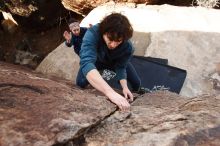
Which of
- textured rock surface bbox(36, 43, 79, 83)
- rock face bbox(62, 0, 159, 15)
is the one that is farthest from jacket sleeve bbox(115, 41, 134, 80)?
rock face bbox(62, 0, 159, 15)

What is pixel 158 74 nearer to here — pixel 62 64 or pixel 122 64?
pixel 62 64

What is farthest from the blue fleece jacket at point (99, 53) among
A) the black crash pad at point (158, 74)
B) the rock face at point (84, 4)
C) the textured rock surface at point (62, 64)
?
the rock face at point (84, 4)

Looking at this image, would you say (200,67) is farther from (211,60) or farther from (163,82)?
(163,82)

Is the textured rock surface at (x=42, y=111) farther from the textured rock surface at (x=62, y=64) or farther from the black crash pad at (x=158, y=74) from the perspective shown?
the textured rock surface at (x=62, y=64)

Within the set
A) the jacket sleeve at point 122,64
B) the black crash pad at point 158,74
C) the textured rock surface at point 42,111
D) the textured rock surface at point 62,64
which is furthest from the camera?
the textured rock surface at point 62,64

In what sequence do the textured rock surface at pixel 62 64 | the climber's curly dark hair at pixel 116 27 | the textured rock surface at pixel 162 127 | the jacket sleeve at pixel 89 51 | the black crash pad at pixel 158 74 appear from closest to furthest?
1. the textured rock surface at pixel 162 127
2. the climber's curly dark hair at pixel 116 27
3. the jacket sleeve at pixel 89 51
4. the black crash pad at pixel 158 74
5. the textured rock surface at pixel 62 64

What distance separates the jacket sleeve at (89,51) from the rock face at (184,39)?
80.0 inches

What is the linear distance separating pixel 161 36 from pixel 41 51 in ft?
8.95

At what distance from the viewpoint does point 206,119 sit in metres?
2.16

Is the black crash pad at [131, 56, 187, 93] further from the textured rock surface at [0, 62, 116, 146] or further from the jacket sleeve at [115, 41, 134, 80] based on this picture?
the textured rock surface at [0, 62, 116, 146]

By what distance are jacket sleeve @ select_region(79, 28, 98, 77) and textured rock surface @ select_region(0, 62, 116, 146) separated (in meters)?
0.17

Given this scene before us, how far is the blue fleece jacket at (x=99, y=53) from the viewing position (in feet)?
8.06

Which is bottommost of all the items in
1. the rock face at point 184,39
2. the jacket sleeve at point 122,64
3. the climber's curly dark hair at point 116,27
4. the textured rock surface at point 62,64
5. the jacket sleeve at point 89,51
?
the textured rock surface at point 62,64

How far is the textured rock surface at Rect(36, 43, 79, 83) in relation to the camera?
4.63 meters
